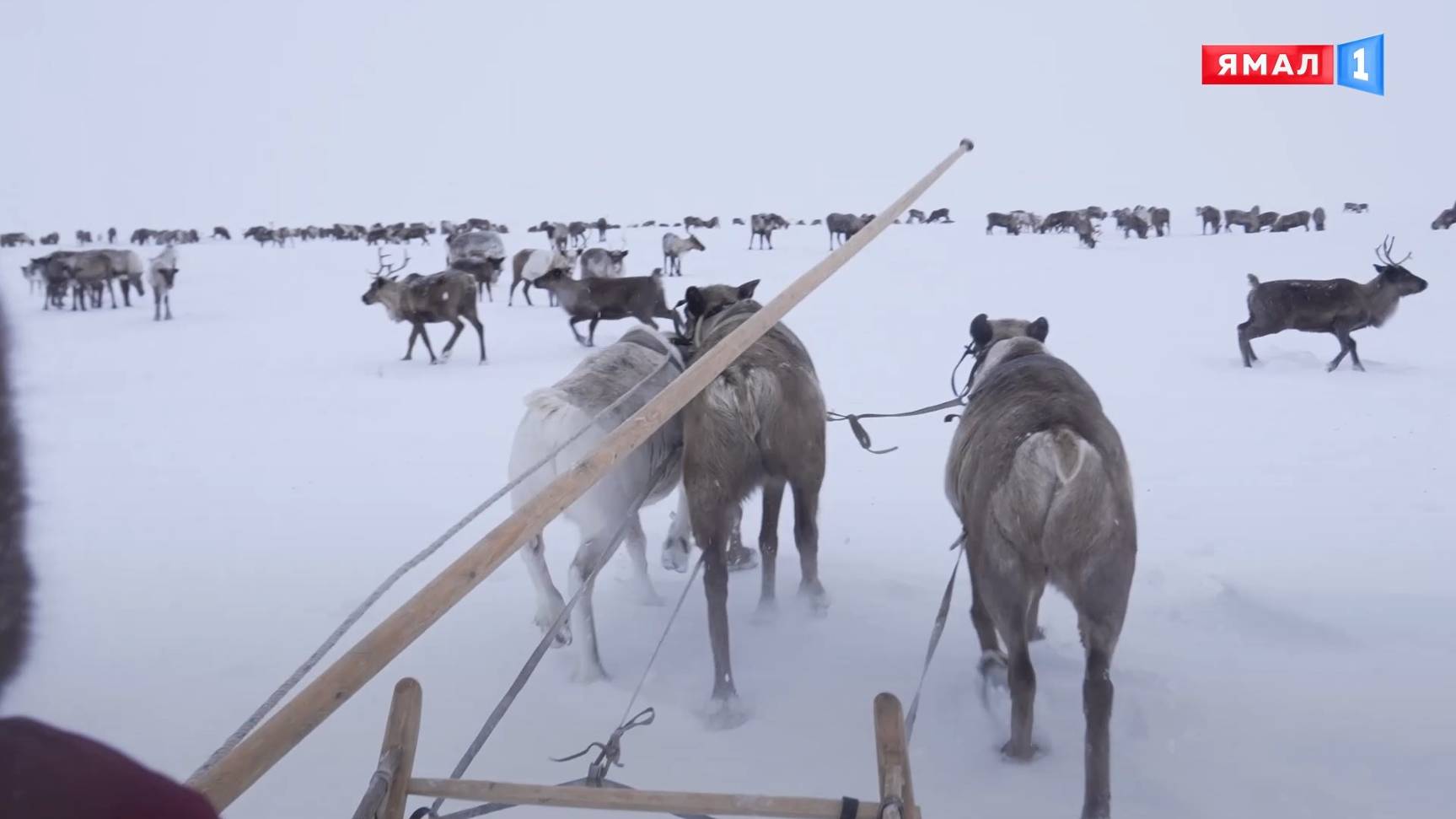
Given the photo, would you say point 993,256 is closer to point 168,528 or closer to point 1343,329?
point 1343,329

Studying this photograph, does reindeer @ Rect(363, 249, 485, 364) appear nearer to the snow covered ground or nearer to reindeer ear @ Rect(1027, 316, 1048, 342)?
the snow covered ground

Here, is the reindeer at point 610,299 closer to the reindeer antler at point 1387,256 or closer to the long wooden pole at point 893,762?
the reindeer antler at point 1387,256

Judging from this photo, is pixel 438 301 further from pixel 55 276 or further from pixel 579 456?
pixel 579 456

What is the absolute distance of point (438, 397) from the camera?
11.3 metres

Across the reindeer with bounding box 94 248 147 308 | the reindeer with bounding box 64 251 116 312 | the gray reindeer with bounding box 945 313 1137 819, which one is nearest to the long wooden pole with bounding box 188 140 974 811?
the gray reindeer with bounding box 945 313 1137 819

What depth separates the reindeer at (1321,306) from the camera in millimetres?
12156

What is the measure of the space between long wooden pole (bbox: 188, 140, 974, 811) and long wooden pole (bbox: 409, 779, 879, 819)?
503 millimetres

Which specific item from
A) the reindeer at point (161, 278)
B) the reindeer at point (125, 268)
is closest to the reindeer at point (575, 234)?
the reindeer at point (125, 268)

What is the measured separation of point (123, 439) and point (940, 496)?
26.0ft

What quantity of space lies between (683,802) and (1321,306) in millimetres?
13238

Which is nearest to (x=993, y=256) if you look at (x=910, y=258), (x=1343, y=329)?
(x=910, y=258)

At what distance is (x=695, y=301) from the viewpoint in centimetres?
481

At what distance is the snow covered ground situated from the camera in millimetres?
3311

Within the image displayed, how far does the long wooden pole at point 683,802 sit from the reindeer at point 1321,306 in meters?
12.2
